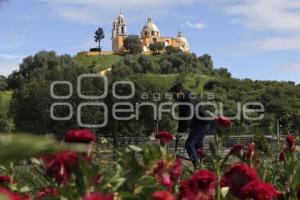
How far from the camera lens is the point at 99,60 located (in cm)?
13425

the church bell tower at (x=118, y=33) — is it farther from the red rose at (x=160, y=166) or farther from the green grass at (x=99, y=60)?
the red rose at (x=160, y=166)

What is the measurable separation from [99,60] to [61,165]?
438 feet

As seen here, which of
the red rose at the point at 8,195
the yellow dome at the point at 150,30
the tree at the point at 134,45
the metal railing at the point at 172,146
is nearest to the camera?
the red rose at the point at 8,195

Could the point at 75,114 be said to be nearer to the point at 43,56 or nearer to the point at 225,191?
the point at 43,56

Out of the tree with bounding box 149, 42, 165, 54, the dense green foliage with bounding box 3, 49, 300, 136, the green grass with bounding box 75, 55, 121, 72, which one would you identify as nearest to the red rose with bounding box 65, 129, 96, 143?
the dense green foliage with bounding box 3, 49, 300, 136

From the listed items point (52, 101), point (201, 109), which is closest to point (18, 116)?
point (52, 101)

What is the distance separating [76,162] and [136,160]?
268mm

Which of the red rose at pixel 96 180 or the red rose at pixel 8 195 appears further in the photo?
the red rose at pixel 96 180

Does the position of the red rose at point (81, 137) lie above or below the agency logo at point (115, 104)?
below

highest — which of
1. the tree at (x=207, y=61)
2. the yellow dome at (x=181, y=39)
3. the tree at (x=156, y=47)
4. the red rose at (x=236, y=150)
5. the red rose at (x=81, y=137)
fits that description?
the yellow dome at (x=181, y=39)

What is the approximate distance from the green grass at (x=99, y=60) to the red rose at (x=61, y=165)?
12445 centimetres

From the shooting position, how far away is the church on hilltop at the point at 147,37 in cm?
15860

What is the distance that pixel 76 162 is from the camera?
1496 mm

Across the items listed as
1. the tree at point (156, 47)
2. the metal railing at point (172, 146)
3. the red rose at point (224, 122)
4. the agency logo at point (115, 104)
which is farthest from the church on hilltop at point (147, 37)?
the red rose at point (224, 122)
